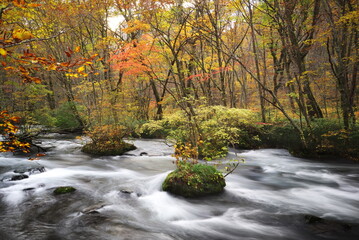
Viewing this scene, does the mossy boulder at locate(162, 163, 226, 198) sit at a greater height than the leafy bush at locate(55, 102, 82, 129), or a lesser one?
lesser

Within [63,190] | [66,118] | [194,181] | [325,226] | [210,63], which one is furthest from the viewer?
[66,118]

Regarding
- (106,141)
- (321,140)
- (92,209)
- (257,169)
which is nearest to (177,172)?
(92,209)

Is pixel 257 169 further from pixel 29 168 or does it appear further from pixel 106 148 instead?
pixel 29 168

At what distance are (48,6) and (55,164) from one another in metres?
8.23

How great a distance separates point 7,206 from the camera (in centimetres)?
493

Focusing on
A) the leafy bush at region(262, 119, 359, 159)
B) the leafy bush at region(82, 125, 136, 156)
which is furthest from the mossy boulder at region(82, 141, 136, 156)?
the leafy bush at region(262, 119, 359, 159)

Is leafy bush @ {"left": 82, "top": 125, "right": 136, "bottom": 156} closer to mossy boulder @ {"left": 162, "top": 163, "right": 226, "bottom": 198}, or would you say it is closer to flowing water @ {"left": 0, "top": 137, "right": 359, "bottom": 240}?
flowing water @ {"left": 0, "top": 137, "right": 359, "bottom": 240}

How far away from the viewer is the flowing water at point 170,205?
402 centimetres

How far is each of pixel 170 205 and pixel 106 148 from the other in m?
5.96

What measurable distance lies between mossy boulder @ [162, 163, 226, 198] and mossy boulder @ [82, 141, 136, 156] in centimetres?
519

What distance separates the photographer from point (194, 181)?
541 cm

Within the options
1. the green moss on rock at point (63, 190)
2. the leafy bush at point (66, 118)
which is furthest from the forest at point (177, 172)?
the leafy bush at point (66, 118)

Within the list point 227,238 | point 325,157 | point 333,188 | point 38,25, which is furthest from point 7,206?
point 38,25

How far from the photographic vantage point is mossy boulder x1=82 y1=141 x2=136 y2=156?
10.1m
